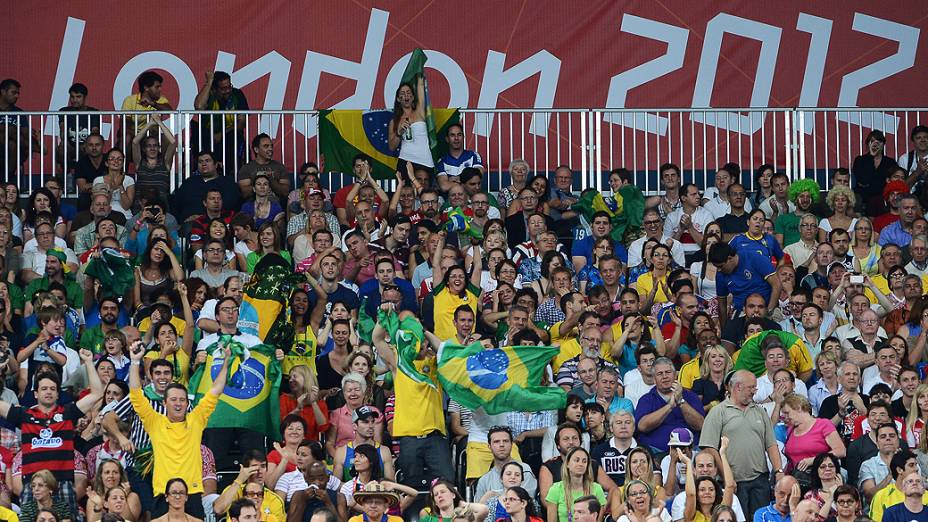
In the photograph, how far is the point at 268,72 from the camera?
23.8m

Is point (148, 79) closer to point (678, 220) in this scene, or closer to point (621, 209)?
point (621, 209)

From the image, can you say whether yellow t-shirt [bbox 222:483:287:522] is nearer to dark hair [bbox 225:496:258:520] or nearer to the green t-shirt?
dark hair [bbox 225:496:258:520]

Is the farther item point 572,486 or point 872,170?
point 872,170

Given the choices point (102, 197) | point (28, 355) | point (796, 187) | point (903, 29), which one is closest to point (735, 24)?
point (903, 29)

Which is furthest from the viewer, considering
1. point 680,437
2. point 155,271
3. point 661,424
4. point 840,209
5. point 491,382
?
point 840,209

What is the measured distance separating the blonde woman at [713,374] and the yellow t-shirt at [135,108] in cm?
738

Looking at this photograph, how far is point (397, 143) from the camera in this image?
21.4 m

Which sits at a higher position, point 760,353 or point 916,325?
point 916,325

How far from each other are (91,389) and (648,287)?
5365 millimetres

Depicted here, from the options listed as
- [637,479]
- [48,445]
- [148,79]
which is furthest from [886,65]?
[48,445]

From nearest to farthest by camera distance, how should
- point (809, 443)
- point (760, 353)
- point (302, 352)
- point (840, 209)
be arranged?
point (809, 443), point (760, 353), point (302, 352), point (840, 209)

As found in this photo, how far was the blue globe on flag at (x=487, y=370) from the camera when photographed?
16.4 meters

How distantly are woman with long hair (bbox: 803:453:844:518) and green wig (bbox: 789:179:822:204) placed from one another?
5584 mm

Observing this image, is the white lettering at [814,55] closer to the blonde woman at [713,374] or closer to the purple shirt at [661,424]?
the blonde woman at [713,374]
